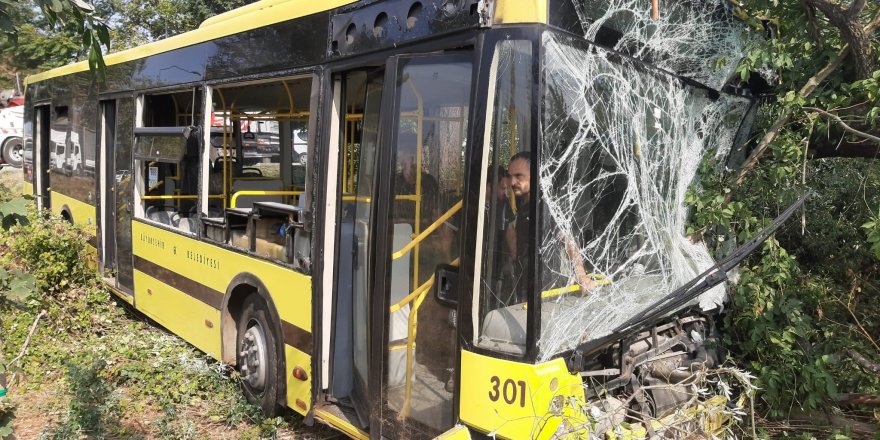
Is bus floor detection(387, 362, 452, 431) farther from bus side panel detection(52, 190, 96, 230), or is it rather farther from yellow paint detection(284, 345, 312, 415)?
bus side panel detection(52, 190, 96, 230)

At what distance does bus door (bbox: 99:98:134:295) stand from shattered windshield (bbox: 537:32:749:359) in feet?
16.6

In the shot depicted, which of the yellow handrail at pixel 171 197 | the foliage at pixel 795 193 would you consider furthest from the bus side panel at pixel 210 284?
the foliage at pixel 795 193

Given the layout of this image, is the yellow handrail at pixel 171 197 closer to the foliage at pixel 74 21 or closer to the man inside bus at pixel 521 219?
the foliage at pixel 74 21

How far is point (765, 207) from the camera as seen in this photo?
3.60 metres

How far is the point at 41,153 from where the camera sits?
10328mm

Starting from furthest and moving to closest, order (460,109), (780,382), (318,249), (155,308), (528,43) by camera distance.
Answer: (155,308), (318,249), (780,382), (460,109), (528,43)

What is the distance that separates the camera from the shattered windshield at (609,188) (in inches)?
108

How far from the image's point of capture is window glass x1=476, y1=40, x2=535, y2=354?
271cm

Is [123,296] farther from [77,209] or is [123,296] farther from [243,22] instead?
[243,22]

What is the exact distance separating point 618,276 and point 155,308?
4756 mm

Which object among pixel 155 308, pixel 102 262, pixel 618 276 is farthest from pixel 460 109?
pixel 102 262

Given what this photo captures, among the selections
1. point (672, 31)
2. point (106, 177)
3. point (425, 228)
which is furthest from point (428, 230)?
point (106, 177)

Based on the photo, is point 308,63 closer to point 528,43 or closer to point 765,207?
point 528,43

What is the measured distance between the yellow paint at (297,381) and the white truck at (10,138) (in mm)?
21843
